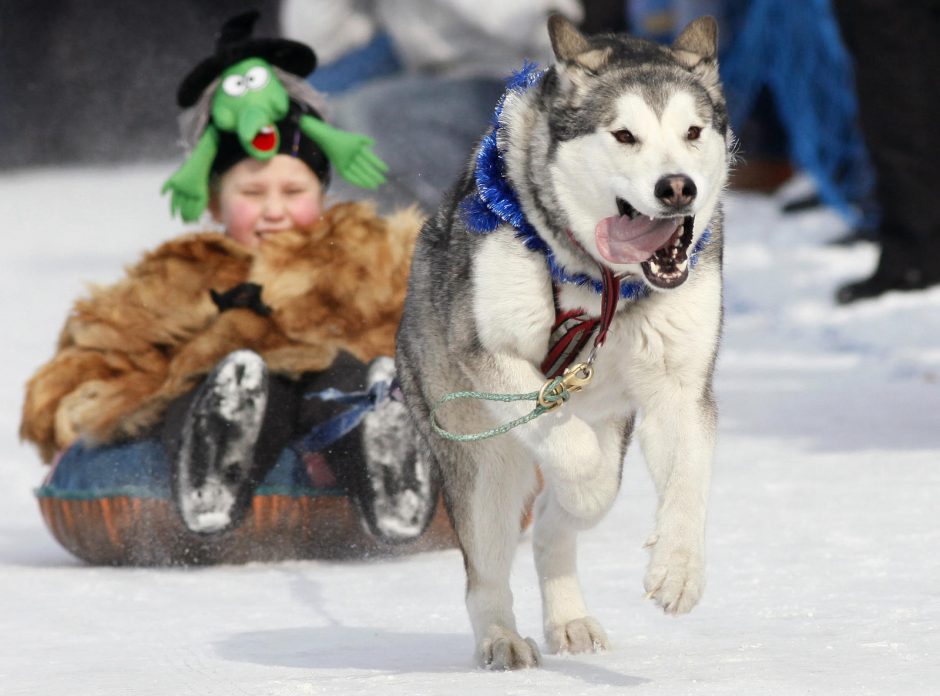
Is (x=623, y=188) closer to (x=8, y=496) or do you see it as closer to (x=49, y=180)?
(x=8, y=496)

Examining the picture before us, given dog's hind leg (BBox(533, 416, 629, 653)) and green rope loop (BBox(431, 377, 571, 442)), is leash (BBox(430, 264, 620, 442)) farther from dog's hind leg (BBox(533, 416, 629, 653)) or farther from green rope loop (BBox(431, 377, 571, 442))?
dog's hind leg (BBox(533, 416, 629, 653))

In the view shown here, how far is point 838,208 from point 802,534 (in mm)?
6470

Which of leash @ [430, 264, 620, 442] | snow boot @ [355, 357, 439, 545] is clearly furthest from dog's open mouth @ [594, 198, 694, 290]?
snow boot @ [355, 357, 439, 545]

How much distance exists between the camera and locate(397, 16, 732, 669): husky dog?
2.88 metres

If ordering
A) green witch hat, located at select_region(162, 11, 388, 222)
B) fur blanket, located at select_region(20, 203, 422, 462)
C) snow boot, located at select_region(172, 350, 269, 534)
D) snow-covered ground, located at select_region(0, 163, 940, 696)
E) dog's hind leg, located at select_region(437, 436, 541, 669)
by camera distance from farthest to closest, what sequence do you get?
1. green witch hat, located at select_region(162, 11, 388, 222)
2. fur blanket, located at select_region(20, 203, 422, 462)
3. snow boot, located at select_region(172, 350, 269, 534)
4. dog's hind leg, located at select_region(437, 436, 541, 669)
5. snow-covered ground, located at select_region(0, 163, 940, 696)

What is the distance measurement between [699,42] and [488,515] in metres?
0.93

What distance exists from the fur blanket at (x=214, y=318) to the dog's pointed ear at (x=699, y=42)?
1442 millimetres

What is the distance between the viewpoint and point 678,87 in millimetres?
2920

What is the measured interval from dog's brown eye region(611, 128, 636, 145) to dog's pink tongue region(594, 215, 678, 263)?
13 centimetres

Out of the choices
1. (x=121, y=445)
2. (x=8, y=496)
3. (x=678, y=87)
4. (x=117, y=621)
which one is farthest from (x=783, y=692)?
(x=8, y=496)

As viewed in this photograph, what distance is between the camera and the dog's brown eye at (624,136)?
287cm

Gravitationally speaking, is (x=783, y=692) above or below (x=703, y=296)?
below

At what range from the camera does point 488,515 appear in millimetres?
3266

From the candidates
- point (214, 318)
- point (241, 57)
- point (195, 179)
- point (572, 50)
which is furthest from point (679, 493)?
point (241, 57)
